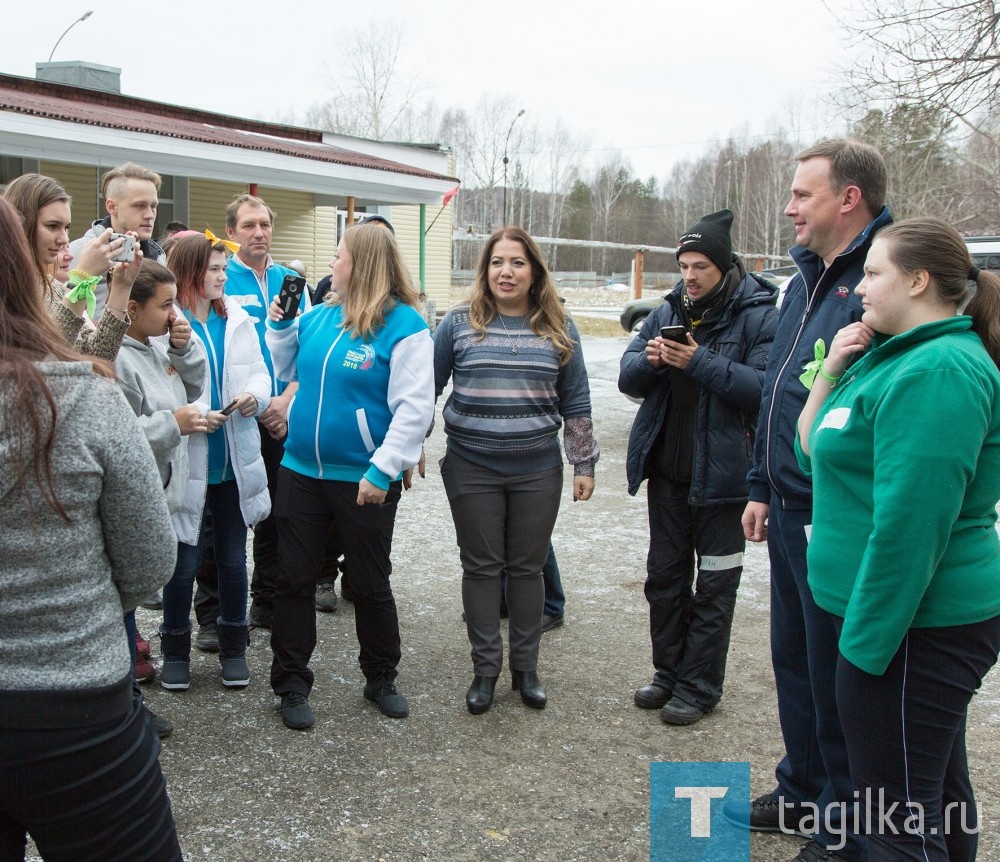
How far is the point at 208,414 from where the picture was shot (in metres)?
3.98

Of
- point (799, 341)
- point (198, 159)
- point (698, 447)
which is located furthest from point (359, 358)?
point (198, 159)

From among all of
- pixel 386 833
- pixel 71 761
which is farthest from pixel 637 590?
pixel 71 761

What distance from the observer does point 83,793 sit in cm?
175

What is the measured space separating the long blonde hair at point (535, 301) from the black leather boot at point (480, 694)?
144cm

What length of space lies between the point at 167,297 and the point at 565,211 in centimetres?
7237

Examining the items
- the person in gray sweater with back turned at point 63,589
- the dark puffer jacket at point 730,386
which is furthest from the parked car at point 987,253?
the person in gray sweater with back turned at point 63,589

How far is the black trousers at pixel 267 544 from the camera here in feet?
16.3

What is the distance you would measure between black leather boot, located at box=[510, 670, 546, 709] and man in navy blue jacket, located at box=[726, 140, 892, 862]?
3.48 feet

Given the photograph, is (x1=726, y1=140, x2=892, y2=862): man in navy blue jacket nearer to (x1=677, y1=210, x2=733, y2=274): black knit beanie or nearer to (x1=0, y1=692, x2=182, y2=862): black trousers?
(x1=677, y1=210, x2=733, y2=274): black knit beanie

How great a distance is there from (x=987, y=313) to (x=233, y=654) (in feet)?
11.0

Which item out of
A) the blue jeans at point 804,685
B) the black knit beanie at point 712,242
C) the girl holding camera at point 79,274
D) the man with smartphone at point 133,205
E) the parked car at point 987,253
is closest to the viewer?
the blue jeans at point 804,685

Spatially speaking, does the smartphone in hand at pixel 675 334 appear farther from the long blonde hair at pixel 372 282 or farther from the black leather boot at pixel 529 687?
the black leather boot at pixel 529 687

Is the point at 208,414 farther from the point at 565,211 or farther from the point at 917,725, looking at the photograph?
the point at 565,211

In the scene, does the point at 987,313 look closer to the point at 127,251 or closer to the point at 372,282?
the point at 372,282
